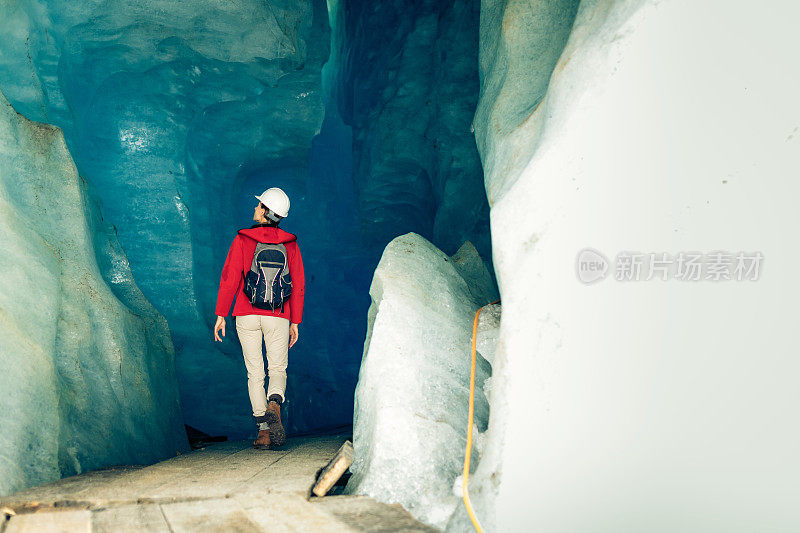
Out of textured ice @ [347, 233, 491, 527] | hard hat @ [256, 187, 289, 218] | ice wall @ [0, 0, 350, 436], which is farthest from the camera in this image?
ice wall @ [0, 0, 350, 436]

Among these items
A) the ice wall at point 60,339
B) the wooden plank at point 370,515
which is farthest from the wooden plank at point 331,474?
the ice wall at point 60,339

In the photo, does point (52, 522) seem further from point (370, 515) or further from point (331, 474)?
point (370, 515)

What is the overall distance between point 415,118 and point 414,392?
5388mm

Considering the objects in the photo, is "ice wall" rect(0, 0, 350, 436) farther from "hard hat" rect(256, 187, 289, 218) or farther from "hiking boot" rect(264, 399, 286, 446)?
"hiking boot" rect(264, 399, 286, 446)

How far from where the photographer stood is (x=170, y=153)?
5852 mm

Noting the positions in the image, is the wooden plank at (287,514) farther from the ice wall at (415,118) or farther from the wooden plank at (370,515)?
the ice wall at (415,118)

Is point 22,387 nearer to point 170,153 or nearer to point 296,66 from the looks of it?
point 170,153

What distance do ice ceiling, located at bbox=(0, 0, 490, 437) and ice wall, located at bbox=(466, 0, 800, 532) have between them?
4.02m

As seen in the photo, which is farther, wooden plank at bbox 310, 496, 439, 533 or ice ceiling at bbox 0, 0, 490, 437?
ice ceiling at bbox 0, 0, 490, 437

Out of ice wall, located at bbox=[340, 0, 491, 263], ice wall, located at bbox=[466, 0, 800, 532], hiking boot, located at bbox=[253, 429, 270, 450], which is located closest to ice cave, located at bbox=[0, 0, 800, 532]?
ice wall, located at bbox=[466, 0, 800, 532]

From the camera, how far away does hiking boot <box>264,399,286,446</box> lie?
354cm

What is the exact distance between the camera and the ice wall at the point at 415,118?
632 centimetres

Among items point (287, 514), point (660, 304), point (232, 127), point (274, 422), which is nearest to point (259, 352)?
point (274, 422)

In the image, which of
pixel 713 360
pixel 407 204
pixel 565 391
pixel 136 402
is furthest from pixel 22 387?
pixel 407 204
